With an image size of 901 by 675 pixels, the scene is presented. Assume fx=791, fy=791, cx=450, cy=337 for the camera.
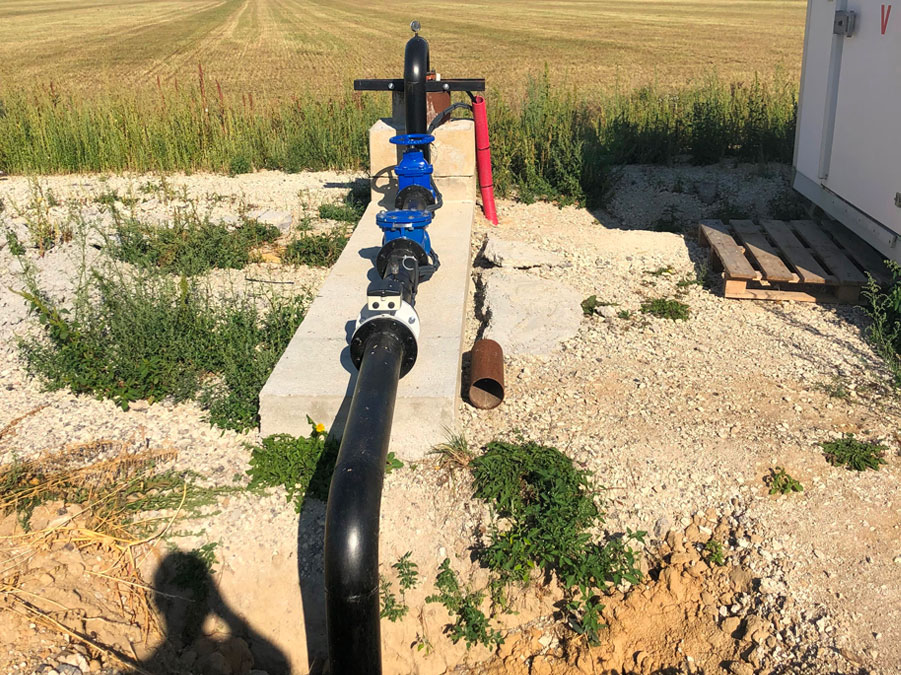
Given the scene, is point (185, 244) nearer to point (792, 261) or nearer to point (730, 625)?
point (792, 261)

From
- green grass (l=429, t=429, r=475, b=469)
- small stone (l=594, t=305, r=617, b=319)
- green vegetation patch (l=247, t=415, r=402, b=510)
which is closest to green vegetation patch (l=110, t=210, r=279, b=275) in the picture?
green vegetation patch (l=247, t=415, r=402, b=510)

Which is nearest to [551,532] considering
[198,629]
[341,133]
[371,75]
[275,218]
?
[198,629]

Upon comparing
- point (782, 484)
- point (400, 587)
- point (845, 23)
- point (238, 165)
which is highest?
point (845, 23)

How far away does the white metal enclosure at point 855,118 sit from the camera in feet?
18.0

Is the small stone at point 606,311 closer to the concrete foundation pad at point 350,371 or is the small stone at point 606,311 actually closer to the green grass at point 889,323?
the concrete foundation pad at point 350,371

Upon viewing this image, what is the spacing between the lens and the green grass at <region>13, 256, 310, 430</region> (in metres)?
4.59

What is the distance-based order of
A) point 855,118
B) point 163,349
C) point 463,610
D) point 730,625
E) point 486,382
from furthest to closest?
point 855,118 → point 163,349 → point 486,382 → point 463,610 → point 730,625

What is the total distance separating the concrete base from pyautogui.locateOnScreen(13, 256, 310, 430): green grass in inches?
10.4

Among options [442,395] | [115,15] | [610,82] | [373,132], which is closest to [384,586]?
[442,395]

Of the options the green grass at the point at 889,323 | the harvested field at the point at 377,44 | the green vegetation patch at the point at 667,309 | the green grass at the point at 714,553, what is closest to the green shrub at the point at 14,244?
the green vegetation patch at the point at 667,309

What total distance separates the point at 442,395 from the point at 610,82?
14.8 meters

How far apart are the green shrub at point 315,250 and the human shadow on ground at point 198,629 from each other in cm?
356

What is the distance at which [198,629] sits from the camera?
348cm

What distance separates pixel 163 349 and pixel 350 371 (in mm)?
1307
